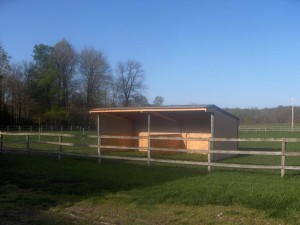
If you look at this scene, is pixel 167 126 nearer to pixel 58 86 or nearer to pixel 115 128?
pixel 115 128

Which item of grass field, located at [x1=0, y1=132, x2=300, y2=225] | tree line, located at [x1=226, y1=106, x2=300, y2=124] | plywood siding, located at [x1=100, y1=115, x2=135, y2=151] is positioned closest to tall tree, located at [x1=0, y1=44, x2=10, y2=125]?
plywood siding, located at [x1=100, y1=115, x2=135, y2=151]

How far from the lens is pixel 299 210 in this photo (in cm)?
693

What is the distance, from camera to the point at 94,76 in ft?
225

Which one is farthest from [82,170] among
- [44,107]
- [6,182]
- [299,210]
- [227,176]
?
[44,107]

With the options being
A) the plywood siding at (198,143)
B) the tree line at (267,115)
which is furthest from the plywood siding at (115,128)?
the tree line at (267,115)

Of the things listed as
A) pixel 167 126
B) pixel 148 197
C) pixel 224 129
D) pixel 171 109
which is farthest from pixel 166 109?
pixel 148 197

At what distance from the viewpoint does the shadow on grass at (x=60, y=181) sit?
817cm

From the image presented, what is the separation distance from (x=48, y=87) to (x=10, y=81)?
6524mm

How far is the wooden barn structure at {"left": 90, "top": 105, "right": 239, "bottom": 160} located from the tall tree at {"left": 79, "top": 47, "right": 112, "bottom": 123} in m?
46.5

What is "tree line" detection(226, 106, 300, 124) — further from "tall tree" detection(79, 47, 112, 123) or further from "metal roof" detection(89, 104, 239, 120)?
"metal roof" detection(89, 104, 239, 120)

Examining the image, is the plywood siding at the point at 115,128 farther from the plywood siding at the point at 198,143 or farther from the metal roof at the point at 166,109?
the plywood siding at the point at 198,143

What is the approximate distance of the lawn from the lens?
7086 millimetres

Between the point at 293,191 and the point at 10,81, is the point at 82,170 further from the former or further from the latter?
the point at 10,81

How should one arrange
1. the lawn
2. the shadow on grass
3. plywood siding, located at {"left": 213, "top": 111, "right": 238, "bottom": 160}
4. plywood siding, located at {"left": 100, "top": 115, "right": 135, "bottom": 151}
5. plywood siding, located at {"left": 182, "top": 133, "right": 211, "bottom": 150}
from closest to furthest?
the lawn
the shadow on grass
plywood siding, located at {"left": 213, "top": 111, "right": 238, "bottom": 160}
plywood siding, located at {"left": 100, "top": 115, "right": 135, "bottom": 151}
plywood siding, located at {"left": 182, "top": 133, "right": 211, "bottom": 150}
